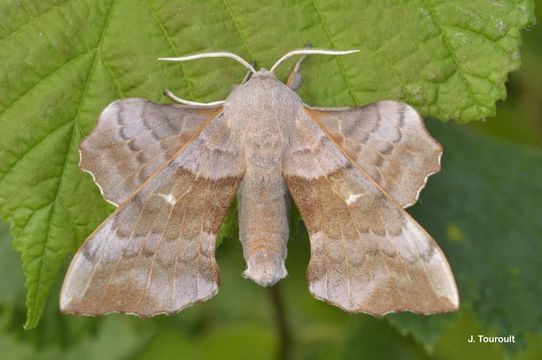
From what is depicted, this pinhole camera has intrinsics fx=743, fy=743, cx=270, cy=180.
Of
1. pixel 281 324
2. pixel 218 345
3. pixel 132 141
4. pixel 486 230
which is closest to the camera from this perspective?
pixel 132 141

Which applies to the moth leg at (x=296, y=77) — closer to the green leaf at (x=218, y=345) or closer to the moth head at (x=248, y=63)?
the moth head at (x=248, y=63)

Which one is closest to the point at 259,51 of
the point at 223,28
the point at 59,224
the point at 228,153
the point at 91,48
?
the point at 223,28

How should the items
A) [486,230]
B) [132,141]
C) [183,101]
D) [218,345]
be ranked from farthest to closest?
[218,345] < [486,230] < [183,101] < [132,141]

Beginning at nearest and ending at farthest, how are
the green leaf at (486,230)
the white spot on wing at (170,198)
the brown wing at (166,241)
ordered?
the brown wing at (166,241)
the white spot on wing at (170,198)
the green leaf at (486,230)

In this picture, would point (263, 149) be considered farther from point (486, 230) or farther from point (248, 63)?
point (486, 230)

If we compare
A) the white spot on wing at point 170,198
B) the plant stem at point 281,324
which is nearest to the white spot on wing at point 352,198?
the white spot on wing at point 170,198

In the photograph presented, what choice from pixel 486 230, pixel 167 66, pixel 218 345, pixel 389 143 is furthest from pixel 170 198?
pixel 218 345

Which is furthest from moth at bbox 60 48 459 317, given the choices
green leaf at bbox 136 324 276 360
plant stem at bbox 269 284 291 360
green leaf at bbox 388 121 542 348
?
green leaf at bbox 136 324 276 360
